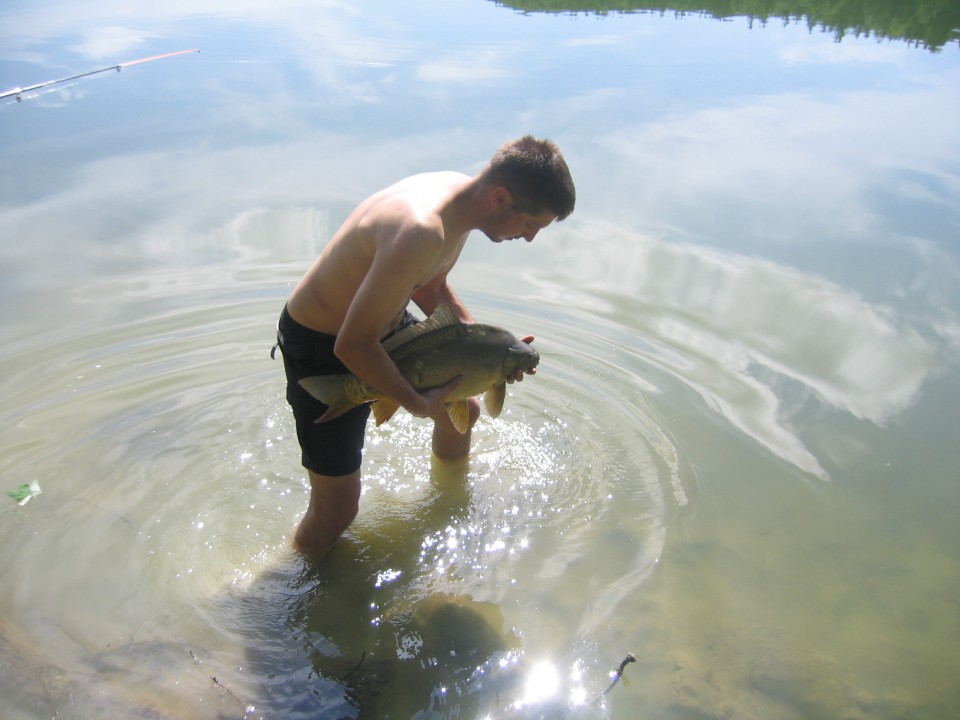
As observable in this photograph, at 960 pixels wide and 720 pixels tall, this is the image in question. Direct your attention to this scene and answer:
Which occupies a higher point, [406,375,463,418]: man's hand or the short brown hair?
the short brown hair

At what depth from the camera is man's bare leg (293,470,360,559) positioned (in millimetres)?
3730

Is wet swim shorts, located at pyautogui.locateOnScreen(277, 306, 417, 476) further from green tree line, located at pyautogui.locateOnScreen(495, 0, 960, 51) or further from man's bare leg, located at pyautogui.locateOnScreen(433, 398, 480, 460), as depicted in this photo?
green tree line, located at pyautogui.locateOnScreen(495, 0, 960, 51)

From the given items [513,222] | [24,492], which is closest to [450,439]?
[513,222]

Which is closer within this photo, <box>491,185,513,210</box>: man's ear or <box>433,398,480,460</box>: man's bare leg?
<box>491,185,513,210</box>: man's ear

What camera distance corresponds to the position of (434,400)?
3475 millimetres

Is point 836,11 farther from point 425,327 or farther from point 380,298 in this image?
point 380,298

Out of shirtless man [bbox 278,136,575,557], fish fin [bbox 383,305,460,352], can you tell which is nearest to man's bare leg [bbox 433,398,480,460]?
shirtless man [bbox 278,136,575,557]

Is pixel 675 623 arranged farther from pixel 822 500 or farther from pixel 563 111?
pixel 563 111

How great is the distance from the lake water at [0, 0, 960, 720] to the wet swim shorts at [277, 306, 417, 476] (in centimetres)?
60

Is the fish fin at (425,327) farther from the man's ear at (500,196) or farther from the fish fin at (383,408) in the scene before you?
the man's ear at (500,196)


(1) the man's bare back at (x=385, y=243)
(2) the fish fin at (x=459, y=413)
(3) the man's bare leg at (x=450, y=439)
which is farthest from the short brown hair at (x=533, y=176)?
(3) the man's bare leg at (x=450, y=439)

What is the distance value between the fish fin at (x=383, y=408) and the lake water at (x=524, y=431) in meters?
0.86

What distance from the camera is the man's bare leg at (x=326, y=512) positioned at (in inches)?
147

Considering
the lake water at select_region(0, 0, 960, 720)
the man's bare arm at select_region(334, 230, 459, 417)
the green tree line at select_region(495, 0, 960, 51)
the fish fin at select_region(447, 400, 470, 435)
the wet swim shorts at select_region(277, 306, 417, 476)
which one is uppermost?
the man's bare arm at select_region(334, 230, 459, 417)
